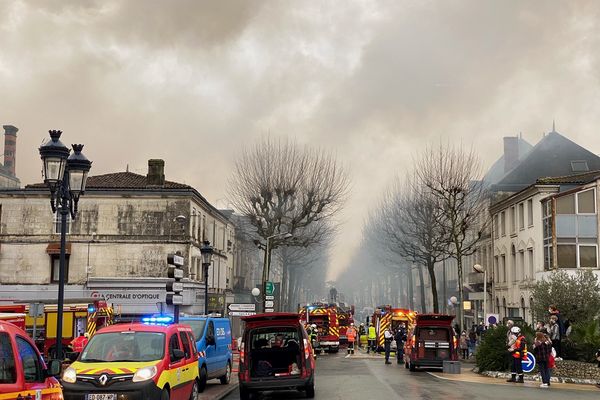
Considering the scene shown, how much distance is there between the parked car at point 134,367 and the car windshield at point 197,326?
15.5 feet

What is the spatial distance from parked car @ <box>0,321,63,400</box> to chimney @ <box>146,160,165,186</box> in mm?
37918

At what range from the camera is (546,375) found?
20.0 metres

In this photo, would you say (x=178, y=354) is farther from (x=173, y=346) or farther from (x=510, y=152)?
(x=510, y=152)

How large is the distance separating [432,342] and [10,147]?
5529cm

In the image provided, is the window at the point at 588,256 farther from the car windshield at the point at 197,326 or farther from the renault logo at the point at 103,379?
the renault logo at the point at 103,379

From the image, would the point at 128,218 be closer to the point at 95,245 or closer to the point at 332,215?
the point at 95,245

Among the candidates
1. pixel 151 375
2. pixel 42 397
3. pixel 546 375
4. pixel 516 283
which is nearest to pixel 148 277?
pixel 516 283

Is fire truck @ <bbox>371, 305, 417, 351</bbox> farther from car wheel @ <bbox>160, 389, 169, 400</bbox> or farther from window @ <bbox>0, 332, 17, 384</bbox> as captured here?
window @ <bbox>0, 332, 17, 384</bbox>

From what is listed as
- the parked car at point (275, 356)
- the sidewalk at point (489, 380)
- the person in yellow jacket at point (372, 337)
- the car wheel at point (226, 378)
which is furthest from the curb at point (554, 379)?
the person in yellow jacket at point (372, 337)

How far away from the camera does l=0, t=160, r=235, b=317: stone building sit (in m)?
43.4

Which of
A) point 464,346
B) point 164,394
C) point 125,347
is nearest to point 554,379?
point 164,394

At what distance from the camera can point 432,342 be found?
1008 inches

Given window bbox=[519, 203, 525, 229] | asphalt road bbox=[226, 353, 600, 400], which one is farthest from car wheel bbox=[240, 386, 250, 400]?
window bbox=[519, 203, 525, 229]

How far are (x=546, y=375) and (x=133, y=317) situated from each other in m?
30.2
